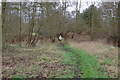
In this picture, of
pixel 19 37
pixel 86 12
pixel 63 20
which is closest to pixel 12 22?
pixel 19 37

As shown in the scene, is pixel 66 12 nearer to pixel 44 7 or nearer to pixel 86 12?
pixel 86 12

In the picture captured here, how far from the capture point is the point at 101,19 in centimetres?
1722

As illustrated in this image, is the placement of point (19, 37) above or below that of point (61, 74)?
above

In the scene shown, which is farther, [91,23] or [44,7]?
[91,23]

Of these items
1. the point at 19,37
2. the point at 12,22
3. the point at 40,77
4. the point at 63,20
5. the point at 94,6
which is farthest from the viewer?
the point at 63,20

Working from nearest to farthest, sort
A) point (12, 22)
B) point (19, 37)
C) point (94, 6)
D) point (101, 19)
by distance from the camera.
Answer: point (12, 22)
point (19, 37)
point (101, 19)
point (94, 6)

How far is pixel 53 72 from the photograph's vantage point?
Result: 4.89 m

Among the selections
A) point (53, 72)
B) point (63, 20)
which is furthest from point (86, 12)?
point (53, 72)

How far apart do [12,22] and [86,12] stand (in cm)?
1336

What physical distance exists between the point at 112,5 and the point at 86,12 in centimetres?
957

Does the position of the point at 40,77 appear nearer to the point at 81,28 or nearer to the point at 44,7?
the point at 44,7

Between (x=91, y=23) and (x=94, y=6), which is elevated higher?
(x=94, y=6)

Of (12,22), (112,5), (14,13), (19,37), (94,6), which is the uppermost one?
(94,6)

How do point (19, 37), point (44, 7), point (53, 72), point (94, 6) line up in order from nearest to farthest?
point (53, 72) < point (44, 7) < point (19, 37) < point (94, 6)
